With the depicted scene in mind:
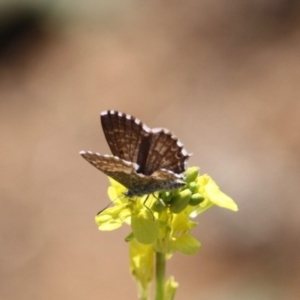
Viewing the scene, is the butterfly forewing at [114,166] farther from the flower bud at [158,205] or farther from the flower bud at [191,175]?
the flower bud at [191,175]

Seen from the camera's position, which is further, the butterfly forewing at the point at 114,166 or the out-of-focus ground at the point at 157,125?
the out-of-focus ground at the point at 157,125

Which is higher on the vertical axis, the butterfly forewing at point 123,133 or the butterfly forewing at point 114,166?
the butterfly forewing at point 123,133

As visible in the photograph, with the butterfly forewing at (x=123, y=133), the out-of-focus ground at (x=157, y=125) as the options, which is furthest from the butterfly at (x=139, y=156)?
the out-of-focus ground at (x=157, y=125)

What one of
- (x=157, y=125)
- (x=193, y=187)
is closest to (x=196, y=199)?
(x=193, y=187)

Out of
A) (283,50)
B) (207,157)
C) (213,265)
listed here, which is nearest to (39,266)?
(213,265)

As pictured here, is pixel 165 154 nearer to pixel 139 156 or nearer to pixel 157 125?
pixel 139 156

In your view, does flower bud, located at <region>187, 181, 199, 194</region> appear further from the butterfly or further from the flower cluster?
the butterfly
